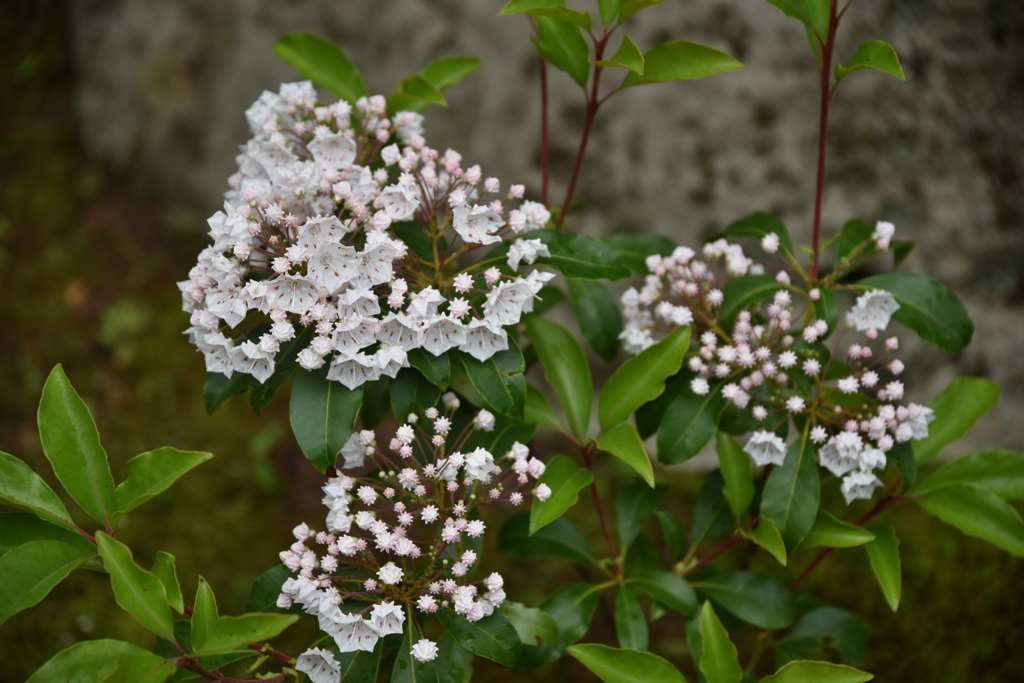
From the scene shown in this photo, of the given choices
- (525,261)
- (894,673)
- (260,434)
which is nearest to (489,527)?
(260,434)

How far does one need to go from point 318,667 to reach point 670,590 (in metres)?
0.78

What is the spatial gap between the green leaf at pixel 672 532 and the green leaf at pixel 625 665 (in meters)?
0.55

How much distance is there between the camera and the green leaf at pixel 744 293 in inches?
62.8

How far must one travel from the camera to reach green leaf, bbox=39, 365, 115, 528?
127cm

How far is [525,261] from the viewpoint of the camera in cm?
140

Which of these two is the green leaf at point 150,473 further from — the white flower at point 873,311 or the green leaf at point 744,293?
the white flower at point 873,311

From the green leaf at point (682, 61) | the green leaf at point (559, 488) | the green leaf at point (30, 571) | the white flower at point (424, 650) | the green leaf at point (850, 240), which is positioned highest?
the green leaf at point (682, 61)

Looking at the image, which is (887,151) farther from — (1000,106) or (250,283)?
(250,283)

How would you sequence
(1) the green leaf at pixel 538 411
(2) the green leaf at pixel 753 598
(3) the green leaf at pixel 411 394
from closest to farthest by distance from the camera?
(3) the green leaf at pixel 411 394 → (1) the green leaf at pixel 538 411 → (2) the green leaf at pixel 753 598

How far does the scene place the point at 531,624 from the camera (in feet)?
4.66

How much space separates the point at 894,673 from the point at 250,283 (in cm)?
218

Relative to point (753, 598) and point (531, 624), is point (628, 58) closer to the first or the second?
point (531, 624)

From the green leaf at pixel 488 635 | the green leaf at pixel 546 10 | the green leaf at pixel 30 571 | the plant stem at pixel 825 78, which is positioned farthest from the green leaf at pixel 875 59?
the green leaf at pixel 30 571

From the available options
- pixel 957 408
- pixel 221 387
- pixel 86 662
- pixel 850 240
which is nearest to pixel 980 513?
pixel 957 408
